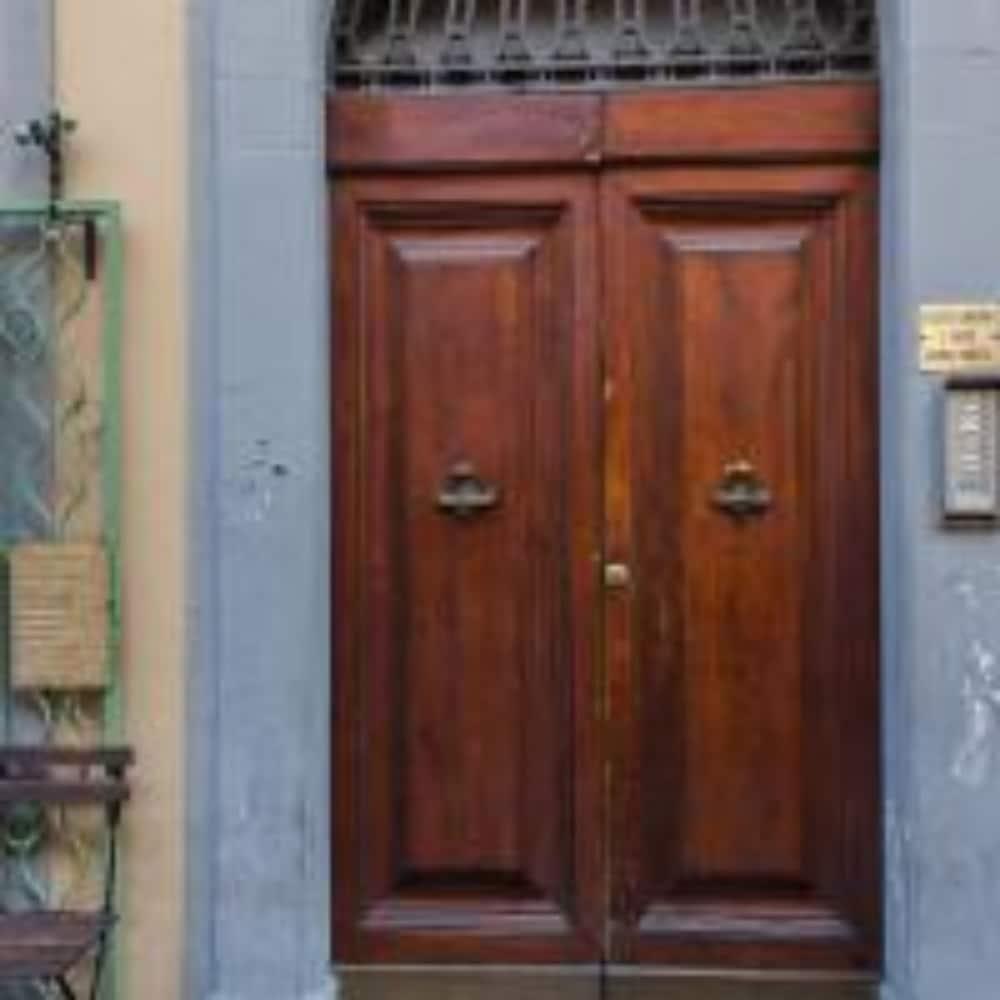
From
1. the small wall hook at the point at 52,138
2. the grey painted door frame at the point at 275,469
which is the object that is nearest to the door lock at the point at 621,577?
the grey painted door frame at the point at 275,469

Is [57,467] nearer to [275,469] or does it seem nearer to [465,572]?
[275,469]

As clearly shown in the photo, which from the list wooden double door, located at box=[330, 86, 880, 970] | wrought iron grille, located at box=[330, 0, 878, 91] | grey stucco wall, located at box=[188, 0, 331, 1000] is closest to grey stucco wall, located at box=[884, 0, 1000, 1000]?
wooden double door, located at box=[330, 86, 880, 970]

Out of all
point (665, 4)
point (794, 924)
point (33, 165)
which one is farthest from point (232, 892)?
point (665, 4)

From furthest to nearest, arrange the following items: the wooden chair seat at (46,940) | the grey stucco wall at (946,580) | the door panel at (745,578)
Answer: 1. the door panel at (745,578)
2. the grey stucco wall at (946,580)
3. the wooden chair seat at (46,940)

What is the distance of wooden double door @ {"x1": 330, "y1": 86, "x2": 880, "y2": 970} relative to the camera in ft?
19.0

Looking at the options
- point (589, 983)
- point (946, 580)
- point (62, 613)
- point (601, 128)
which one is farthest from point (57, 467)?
point (946, 580)

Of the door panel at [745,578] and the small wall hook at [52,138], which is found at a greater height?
the small wall hook at [52,138]

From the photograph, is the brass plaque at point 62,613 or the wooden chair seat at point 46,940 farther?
the brass plaque at point 62,613

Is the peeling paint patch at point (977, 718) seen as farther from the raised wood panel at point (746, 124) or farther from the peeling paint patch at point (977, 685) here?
the raised wood panel at point (746, 124)

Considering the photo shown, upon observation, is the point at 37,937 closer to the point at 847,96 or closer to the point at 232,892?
the point at 232,892

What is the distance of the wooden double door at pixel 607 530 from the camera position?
579 cm

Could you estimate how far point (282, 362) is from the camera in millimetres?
5695

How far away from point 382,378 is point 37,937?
1748 millimetres

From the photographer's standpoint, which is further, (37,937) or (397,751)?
(397,751)
